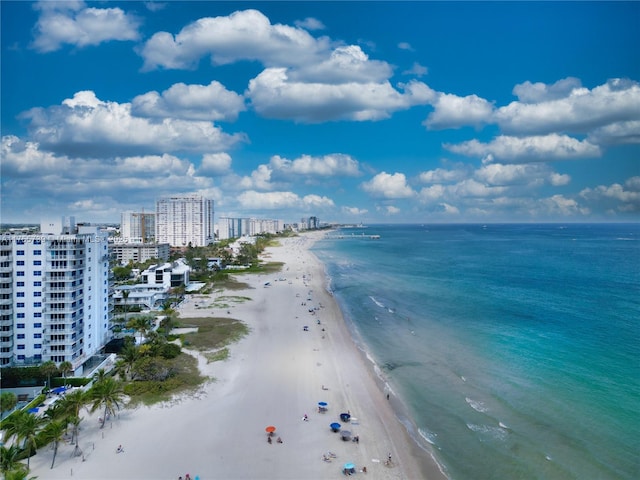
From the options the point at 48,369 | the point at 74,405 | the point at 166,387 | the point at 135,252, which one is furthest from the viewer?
the point at 135,252

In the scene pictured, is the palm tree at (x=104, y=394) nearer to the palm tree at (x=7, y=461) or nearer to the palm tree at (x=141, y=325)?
the palm tree at (x=7, y=461)

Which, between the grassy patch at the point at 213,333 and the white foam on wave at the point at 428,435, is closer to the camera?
the white foam on wave at the point at 428,435

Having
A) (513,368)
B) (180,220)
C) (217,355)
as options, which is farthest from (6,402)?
(180,220)

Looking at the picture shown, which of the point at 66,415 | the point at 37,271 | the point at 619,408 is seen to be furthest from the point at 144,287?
the point at 619,408

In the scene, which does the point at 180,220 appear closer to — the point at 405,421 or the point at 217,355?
the point at 217,355

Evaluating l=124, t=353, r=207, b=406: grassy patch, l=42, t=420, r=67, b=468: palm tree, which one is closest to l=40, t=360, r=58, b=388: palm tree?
l=124, t=353, r=207, b=406: grassy patch

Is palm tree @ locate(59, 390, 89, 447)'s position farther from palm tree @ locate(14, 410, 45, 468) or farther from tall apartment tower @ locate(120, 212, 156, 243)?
tall apartment tower @ locate(120, 212, 156, 243)

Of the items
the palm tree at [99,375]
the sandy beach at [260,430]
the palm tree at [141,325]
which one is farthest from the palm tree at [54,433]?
the palm tree at [141,325]
